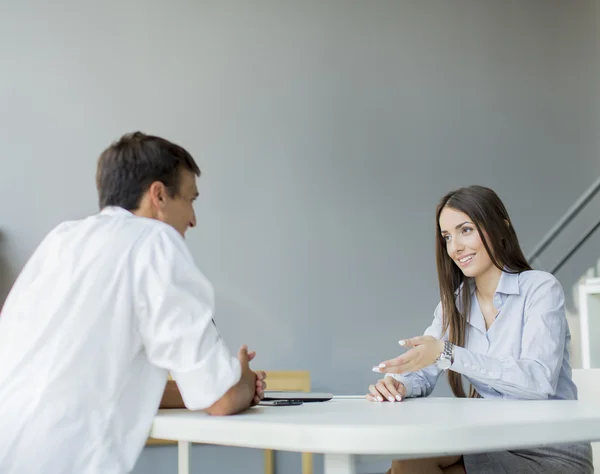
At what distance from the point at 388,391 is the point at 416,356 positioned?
22 cm

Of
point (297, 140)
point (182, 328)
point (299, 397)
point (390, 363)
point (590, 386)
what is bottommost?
point (590, 386)

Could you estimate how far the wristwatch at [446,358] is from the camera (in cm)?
153

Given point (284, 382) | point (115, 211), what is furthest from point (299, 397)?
point (284, 382)

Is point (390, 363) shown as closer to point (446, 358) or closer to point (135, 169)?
point (446, 358)

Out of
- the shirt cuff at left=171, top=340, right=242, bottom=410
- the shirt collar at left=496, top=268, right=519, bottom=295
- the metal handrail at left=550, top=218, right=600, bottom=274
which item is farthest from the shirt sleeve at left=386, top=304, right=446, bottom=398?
the metal handrail at left=550, top=218, right=600, bottom=274

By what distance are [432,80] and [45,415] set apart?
3.98 meters

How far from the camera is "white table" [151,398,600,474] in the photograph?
0.86 meters

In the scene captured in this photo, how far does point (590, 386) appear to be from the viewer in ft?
6.43

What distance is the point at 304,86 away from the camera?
4402mm

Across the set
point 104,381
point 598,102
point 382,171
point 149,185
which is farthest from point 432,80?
point 104,381

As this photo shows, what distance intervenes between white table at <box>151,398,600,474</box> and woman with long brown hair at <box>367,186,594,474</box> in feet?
1.19

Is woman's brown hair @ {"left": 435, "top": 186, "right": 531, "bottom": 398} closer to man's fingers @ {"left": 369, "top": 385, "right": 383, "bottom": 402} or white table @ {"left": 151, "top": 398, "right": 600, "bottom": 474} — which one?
man's fingers @ {"left": 369, "top": 385, "right": 383, "bottom": 402}

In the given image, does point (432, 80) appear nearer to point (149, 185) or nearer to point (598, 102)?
point (598, 102)

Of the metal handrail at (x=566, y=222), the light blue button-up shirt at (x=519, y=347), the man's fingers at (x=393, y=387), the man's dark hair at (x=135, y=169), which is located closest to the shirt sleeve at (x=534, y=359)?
the light blue button-up shirt at (x=519, y=347)
